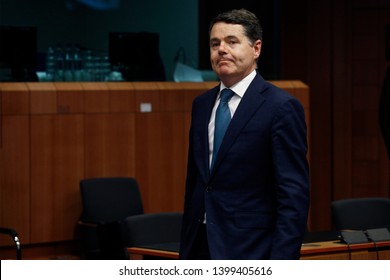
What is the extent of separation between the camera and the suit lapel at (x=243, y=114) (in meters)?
3.26

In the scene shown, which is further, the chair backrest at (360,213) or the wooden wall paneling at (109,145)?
the wooden wall paneling at (109,145)

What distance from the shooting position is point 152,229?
5582mm

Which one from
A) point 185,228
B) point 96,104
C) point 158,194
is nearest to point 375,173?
point 158,194

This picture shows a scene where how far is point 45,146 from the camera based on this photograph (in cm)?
791

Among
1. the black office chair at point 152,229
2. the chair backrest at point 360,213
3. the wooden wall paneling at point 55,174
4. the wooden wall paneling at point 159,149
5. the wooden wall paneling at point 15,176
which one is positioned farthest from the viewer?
the wooden wall paneling at point 159,149

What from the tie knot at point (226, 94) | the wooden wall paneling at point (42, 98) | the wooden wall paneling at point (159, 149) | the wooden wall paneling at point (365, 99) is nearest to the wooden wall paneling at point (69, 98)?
the wooden wall paneling at point (42, 98)

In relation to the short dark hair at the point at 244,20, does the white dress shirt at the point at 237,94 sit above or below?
below

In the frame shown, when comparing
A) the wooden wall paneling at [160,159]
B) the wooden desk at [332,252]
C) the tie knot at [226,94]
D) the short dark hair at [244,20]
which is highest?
the short dark hair at [244,20]

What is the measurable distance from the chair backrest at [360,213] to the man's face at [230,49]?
3.09 metres

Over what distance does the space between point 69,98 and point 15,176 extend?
84 centimetres

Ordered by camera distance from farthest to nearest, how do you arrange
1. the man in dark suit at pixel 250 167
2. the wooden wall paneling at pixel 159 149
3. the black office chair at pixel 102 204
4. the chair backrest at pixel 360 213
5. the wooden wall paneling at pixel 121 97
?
the wooden wall paneling at pixel 159 149 < the wooden wall paneling at pixel 121 97 < the black office chair at pixel 102 204 < the chair backrest at pixel 360 213 < the man in dark suit at pixel 250 167

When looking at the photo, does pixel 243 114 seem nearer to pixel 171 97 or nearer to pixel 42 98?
pixel 42 98

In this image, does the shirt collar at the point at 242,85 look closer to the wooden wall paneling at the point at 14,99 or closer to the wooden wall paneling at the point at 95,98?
the wooden wall paneling at the point at 14,99
